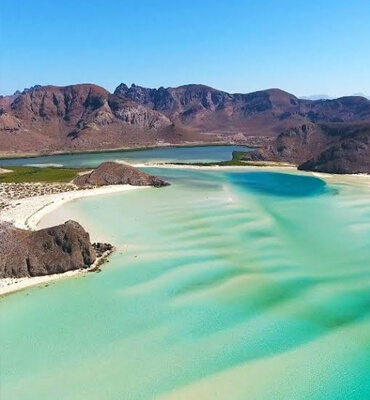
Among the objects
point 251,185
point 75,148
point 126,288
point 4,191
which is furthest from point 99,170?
point 75,148

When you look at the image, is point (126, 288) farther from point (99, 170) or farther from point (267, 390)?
point (99, 170)

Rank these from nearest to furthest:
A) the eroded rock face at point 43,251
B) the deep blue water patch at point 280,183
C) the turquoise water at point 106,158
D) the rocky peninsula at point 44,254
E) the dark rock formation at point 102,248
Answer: the rocky peninsula at point 44,254 < the eroded rock face at point 43,251 < the dark rock formation at point 102,248 < the deep blue water patch at point 280,183 < the turquoise water at point 106,158

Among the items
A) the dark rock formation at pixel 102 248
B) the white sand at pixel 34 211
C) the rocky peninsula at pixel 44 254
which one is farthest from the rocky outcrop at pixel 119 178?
the rocky peninsula at pixel 44 254

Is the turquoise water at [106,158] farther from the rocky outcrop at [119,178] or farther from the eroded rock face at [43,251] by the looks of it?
the eroded rock face at [43,251]

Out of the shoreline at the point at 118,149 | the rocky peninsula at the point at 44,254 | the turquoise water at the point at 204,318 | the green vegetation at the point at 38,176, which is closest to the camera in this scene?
the turquoise water at the point at 204,318

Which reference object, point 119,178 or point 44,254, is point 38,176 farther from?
point 44,254

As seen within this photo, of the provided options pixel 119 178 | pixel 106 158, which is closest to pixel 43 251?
pixel 119 178
